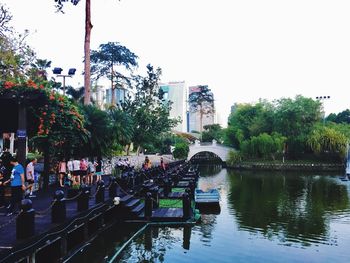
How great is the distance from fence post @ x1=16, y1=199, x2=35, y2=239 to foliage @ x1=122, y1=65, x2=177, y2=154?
28921mm

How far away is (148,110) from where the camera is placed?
4288 centimetres

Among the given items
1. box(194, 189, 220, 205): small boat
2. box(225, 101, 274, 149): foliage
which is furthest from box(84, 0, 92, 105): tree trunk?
box(225, 101, 274, 149): foliage

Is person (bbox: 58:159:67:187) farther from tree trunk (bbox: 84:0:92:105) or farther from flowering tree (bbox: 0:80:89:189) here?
tree trunk (bbox: 84:0:92:105)

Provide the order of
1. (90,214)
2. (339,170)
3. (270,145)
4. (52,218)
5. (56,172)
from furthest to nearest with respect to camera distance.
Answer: (270,145) < (339,170) < (56,172) < (90,214) < (52,218)

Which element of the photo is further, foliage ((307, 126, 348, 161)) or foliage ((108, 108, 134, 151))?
foliage ((307, 126, 348, 161))

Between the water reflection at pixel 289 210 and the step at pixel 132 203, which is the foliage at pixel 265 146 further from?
the step at pixel 132 203

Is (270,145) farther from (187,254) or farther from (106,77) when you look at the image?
(187,254)

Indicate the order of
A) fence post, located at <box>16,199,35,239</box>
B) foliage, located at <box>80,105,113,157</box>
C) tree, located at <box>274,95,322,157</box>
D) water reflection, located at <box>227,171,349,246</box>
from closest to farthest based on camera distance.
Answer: fence post, located at <box>16,199,35,239</box>, water reflection, located at <box>227,171,349,246</box>, foliage, located at <box>80,105,113,157</box>, tree, located at <box>274,95,322,157</box>

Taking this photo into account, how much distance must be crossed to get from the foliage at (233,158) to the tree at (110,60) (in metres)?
25.8

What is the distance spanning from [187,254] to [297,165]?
45.7 m

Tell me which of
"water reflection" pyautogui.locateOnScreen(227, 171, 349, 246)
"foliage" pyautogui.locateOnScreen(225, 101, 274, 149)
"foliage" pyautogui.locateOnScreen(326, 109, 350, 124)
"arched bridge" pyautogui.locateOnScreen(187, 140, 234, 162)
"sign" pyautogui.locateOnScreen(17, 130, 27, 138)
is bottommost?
"water reflection" pyautogui.locateOnScreen(227, 171, 349, 246)

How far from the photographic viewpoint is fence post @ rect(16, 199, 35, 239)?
8.26 m

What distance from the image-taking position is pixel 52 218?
10047mm

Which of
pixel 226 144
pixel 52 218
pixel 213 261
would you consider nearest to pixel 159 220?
pixel 213 261
